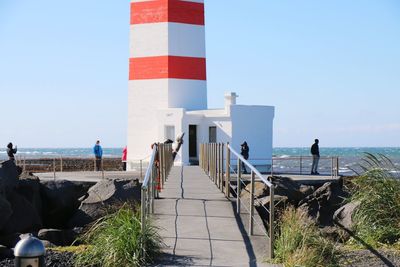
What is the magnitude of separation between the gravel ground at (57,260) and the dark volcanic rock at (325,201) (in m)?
9.66

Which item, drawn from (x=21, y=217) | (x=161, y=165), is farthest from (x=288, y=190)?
(x=21, y=217)

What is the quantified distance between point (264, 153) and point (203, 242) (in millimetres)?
18376

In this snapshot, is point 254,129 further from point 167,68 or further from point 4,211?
point 4,211

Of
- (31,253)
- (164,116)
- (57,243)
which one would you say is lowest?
(57,243)

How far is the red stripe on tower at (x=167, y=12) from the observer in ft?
90.5

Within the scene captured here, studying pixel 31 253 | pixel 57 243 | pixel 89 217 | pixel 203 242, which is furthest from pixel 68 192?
pixel 31 253

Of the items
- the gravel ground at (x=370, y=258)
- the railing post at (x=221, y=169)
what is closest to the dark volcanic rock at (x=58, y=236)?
the railing post at (x=221, y=169)

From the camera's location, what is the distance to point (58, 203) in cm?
1786

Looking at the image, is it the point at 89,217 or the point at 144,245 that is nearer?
the point at 144,245

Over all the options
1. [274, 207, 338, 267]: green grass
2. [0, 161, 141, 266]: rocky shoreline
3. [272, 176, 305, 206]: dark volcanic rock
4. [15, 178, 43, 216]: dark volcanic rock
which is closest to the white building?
[272, 176, 305, 206]: dark volcanic rock

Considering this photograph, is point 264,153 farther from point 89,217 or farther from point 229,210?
point 229,210

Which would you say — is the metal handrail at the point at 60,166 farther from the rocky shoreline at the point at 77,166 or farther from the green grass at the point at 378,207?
the green grass at the point at 378,207

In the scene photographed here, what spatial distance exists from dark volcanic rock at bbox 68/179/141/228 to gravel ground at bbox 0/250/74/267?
16.7 feet

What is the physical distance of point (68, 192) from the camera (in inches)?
729
